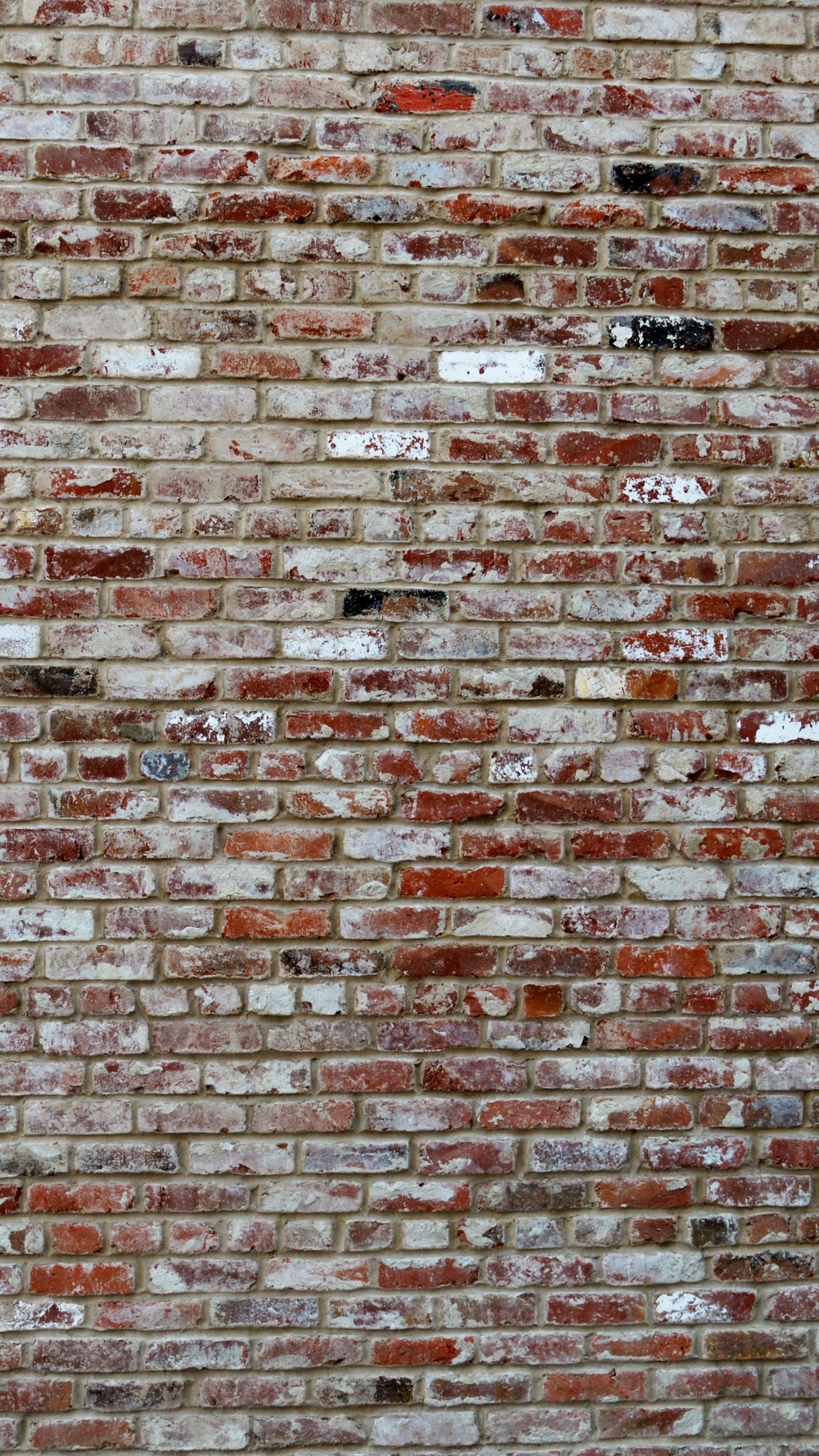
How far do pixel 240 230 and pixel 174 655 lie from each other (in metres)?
0.71

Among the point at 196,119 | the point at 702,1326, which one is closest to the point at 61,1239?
the point at 702,1326

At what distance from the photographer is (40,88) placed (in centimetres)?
171

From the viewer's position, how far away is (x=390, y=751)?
5.69 ft

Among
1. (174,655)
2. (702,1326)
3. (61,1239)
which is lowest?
(702,1326)

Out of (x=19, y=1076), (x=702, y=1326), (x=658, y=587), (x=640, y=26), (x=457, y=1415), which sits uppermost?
(x=640, y=26)

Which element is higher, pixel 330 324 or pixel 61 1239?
pixel 330 324

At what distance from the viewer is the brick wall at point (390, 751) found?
1704mm

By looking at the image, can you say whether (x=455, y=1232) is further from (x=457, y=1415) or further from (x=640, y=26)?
(x=640, y=26)

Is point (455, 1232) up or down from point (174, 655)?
down

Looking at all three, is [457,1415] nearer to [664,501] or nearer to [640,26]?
[664,501]

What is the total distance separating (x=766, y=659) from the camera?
1.79 meters

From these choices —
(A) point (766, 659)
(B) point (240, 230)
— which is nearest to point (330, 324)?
(B) point (240, 230)

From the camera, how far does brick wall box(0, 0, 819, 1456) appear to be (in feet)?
5.59

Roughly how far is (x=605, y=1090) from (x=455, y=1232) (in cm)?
34
